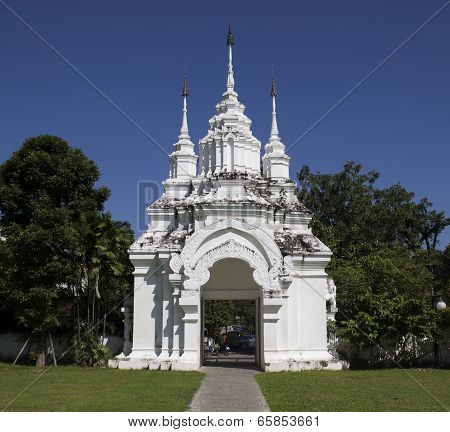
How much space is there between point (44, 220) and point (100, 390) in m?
12.1

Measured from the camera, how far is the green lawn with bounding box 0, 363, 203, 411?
42.9ft

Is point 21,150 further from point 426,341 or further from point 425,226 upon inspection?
point 425,226

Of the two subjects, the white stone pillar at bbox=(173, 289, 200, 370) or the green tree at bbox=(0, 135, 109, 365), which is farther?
the green tree at bbox=(0, 135, 109, 365)

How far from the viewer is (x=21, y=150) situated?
2848 centimetres

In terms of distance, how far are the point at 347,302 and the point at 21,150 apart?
56.6 ft

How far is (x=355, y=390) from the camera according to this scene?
16344 mm

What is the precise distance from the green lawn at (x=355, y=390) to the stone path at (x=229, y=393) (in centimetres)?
33

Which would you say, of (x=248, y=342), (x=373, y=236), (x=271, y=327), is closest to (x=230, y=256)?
(x=271, y=327)

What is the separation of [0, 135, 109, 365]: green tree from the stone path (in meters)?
8.40

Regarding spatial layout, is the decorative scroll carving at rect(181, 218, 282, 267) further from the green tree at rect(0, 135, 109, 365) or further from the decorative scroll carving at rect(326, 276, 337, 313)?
the green tree at rect(0, 135, 109, 365)

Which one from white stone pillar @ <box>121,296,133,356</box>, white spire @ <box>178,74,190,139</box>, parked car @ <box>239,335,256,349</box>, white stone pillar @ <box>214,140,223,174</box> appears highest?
white spire @ <box>178,74,190,139</box>

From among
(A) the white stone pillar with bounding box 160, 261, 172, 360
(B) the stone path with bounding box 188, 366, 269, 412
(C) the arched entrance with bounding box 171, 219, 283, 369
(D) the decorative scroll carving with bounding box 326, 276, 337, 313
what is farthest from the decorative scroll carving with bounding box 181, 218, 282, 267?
(B) the stone path with bounding box 188, 366, 269, 412

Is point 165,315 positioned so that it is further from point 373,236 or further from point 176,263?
point 373,236

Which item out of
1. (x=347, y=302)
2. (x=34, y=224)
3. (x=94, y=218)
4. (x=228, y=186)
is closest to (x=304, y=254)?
(x=228, y=186)
